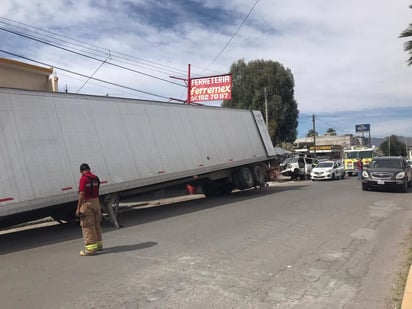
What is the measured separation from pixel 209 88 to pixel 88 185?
28.8m

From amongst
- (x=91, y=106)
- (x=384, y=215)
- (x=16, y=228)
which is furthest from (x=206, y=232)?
(x=16, y=228)

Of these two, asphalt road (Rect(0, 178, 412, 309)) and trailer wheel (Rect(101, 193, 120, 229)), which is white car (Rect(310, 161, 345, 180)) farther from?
trailer wheel (Rect(101, 193, 120, 229))

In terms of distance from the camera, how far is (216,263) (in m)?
7.13

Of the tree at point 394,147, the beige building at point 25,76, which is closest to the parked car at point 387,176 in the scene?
the beige building at point 25,76

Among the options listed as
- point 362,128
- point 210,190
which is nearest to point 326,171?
point 210,190

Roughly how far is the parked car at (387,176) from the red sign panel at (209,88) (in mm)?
17267

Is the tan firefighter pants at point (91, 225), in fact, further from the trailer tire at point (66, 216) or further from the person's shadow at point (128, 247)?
the trailer tire at point (66, 216)

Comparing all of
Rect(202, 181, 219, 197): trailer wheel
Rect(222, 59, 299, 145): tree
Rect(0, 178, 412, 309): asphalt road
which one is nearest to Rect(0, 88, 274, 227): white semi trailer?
Rect(0, 178, 412, 309): asphalt road

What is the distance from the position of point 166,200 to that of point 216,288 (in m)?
13.9

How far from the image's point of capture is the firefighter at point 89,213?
8.04 m

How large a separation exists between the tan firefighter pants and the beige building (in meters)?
10.5

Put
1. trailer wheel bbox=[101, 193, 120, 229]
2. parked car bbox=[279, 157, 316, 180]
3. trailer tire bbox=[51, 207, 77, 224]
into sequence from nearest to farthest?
trailer tire bbox=[51, 207, 77, 224], trailer wheel bbox=[101, 193, 120, 229], parked car bbox=[279, 157, 316, 180]

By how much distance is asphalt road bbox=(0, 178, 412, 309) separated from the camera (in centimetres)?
550

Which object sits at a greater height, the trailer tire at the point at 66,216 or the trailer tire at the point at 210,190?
the trailer tire at the point at 66,216
